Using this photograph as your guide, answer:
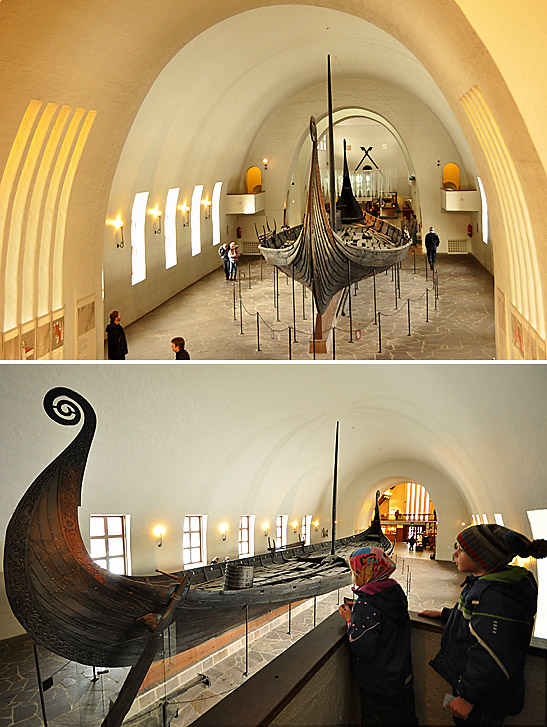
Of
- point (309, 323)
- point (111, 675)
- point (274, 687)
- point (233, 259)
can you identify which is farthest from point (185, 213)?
point (274, 687)

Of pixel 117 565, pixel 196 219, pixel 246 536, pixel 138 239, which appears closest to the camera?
pixel 117 565

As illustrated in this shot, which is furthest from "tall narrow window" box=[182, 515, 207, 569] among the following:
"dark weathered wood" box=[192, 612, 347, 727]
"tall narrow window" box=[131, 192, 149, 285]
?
"tall narrow window" box=[131, 192, 149, 285]

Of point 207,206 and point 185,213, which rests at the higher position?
point 207,206

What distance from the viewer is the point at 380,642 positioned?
144 inches

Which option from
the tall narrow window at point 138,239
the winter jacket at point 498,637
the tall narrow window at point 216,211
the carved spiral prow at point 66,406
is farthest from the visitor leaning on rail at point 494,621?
the tall narrow window at point 216,211

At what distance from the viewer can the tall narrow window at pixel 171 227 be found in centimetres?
1691

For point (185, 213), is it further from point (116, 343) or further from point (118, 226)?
point (116, 343)

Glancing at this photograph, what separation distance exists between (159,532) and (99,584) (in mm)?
483

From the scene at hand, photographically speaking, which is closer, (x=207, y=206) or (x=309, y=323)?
(x=309, y=323)

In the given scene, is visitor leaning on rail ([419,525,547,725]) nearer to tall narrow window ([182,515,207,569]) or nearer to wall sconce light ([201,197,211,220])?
tall narrow window ([182,515,207,569])

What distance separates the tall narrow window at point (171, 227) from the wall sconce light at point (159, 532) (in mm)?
12847

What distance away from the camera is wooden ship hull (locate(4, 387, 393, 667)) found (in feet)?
14.2

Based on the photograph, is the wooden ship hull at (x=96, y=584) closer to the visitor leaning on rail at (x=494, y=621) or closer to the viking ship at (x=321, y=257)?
the visitor leaning on rail at (x=494, y=621)

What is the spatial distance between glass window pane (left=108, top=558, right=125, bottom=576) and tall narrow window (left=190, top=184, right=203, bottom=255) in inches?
594
